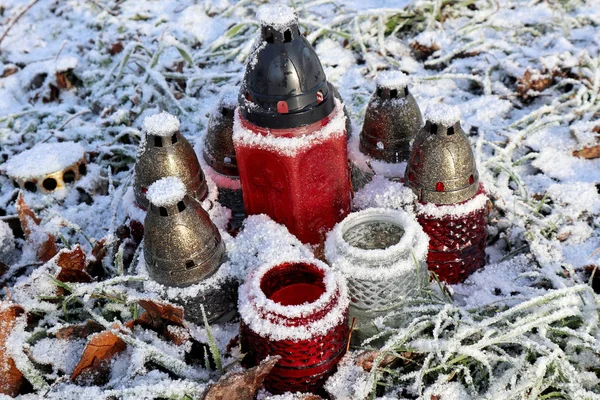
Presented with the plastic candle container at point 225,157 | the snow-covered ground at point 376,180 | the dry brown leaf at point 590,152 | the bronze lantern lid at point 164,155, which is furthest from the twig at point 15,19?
the dry brown leaf at point 590,152

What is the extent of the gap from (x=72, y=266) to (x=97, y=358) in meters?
0.39

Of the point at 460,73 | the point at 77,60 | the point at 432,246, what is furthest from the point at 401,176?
the point at 77,60

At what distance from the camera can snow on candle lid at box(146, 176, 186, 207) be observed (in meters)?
1.54

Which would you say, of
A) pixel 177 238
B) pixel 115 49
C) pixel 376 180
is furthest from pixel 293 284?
pixel 115 49

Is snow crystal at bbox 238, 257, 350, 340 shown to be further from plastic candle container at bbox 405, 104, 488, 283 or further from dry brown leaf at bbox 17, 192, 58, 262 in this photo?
dry brown leaf at bbox 17, 192, 58, 262

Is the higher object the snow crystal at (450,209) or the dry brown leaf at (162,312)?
the snow crystal at (450,209)

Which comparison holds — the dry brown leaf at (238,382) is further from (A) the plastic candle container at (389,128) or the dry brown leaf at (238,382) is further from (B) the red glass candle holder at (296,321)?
(A) the plastic candle container at (389,128)

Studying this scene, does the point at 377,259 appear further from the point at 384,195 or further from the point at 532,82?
the point at 532,82

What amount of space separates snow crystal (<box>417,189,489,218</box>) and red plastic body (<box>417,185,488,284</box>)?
0.01m

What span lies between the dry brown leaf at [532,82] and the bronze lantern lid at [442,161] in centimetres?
118

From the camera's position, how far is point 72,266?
195 cm

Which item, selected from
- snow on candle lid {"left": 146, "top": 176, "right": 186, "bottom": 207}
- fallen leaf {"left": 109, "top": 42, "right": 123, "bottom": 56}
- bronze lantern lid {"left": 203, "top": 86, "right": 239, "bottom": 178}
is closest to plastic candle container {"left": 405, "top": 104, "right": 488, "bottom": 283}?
bronze lantern lid {"left": 203, "top": 86, "right": 239, "bottom": 178}

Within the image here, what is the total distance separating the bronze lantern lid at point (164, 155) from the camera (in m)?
1.79

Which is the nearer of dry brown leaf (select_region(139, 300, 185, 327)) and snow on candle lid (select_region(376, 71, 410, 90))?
dry brown leaf (select_region(139, 300, 185, 327))
